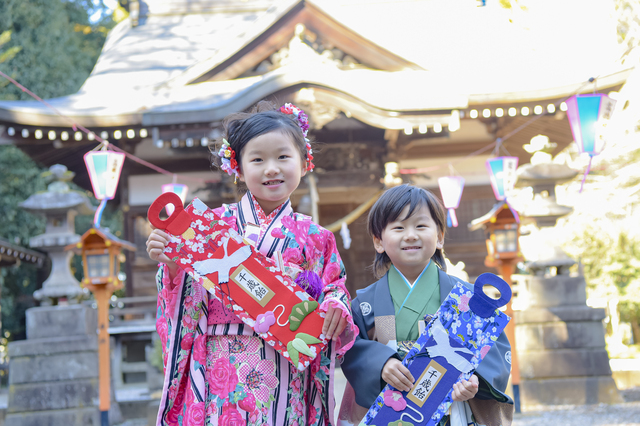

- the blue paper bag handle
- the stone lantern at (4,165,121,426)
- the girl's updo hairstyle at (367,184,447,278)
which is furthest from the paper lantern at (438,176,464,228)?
the blue paper bag handle

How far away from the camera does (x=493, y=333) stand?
6.11 feet

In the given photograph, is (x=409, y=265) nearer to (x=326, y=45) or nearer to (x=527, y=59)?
(x=326, y=45)

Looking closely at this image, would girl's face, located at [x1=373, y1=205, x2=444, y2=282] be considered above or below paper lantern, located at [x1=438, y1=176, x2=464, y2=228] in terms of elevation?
below

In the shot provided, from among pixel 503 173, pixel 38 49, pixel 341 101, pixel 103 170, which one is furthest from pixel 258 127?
pixel 38 49

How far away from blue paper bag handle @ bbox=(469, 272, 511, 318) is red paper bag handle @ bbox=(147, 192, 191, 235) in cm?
103

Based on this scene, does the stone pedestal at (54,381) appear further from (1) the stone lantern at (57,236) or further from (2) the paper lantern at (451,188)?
(2) the paper lantern at (451,188)

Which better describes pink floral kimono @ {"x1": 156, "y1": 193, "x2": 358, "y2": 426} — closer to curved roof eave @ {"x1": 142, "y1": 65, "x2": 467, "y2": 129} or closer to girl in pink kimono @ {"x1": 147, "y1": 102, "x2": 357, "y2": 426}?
girl in pink kimono @ {"x1": 147, "y1": 102, "x2": 357, "y2": 426}

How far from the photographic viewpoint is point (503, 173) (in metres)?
6.73

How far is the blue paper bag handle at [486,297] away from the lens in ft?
6.06

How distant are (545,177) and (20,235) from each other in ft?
40.7

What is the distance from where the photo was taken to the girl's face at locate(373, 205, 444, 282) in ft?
6.65

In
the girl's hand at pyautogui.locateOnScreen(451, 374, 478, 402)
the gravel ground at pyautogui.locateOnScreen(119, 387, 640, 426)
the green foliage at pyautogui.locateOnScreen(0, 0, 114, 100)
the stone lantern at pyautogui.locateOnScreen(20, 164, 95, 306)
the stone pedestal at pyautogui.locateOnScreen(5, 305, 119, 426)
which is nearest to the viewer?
the girl's hand at pyautogui.locateOnScreen(451, 374, 478, 402)

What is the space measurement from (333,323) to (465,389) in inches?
18.9

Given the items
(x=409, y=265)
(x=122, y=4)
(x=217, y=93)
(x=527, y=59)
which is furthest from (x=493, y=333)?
(x=122, y=4)
